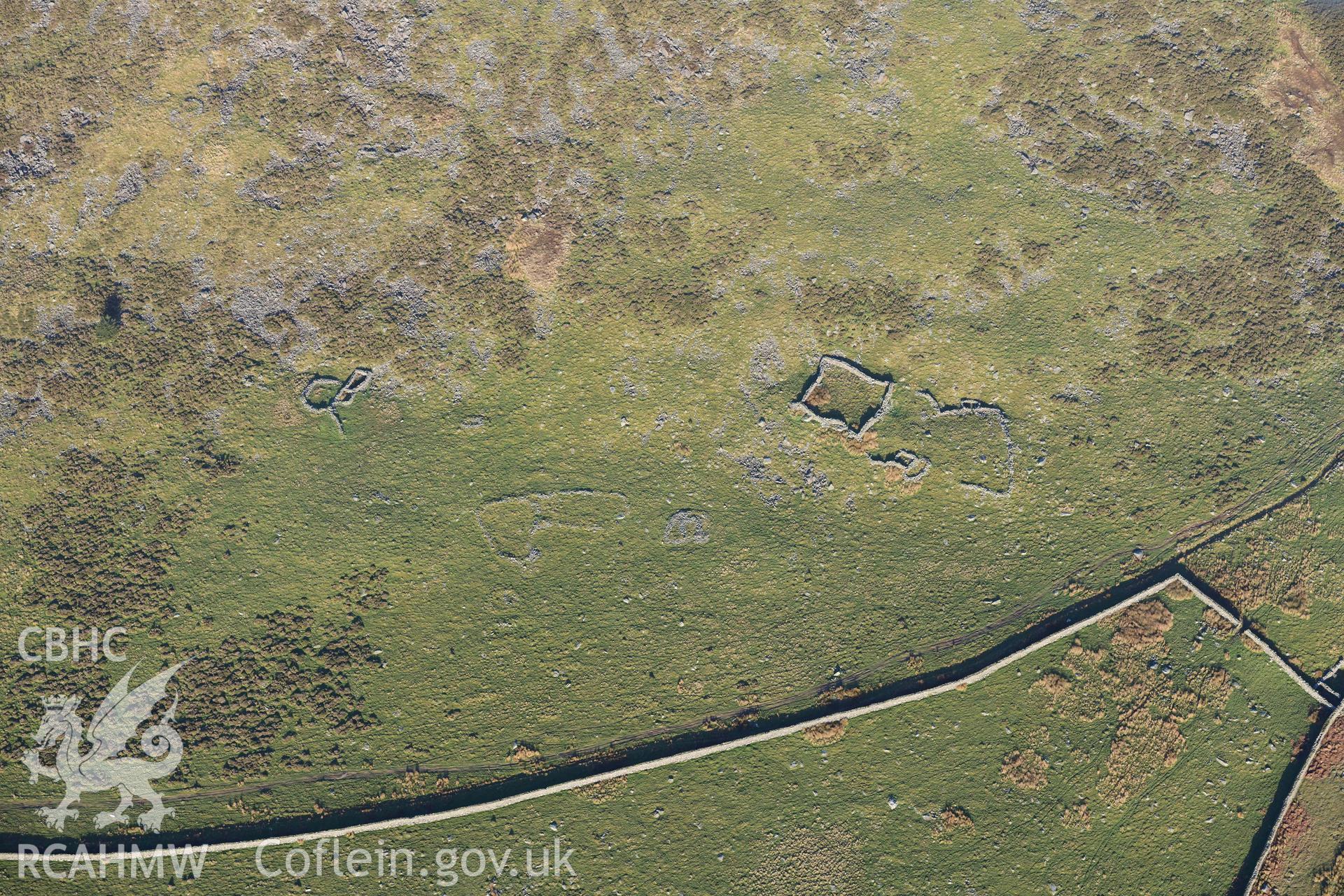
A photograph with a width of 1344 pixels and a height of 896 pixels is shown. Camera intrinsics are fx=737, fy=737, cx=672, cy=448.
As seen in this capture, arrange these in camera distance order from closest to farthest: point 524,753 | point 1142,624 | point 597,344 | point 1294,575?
point 524,753
point 1142,624
point 1294,575
point 597,344

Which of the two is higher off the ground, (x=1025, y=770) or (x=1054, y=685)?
(x=1054, y=685)

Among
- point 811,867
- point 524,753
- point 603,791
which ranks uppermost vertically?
point 524,753

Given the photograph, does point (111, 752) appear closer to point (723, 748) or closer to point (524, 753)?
point (524, 753)

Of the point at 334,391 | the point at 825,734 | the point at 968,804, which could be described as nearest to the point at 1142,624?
the point at 968,804

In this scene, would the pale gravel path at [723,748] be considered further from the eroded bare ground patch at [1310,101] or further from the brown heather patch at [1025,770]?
the eroded bare ground patch at [1310,101]

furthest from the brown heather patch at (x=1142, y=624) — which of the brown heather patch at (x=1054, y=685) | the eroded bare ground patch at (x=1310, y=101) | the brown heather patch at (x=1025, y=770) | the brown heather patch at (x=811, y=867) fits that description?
the eroded bare ground patch at (x=1310, y=101)

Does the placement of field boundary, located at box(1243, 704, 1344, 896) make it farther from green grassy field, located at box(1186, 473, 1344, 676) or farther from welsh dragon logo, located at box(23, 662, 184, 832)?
welsh dragon logo, located at box(23, 662, 184, 832)
